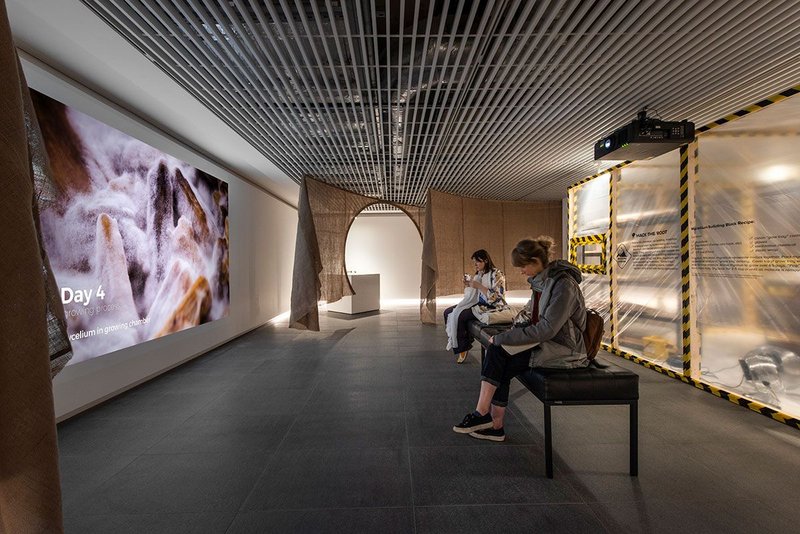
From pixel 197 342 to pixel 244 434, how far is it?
109 inches

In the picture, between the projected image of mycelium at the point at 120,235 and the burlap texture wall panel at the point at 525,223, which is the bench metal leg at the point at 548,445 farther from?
the burlap texture wall panel at the point at 525,223

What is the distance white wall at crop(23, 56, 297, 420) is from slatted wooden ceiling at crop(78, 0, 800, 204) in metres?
0.79

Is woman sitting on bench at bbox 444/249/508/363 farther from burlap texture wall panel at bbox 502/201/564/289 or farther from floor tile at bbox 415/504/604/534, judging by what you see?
burlap texture wall panel at bbox 502/201/564/289

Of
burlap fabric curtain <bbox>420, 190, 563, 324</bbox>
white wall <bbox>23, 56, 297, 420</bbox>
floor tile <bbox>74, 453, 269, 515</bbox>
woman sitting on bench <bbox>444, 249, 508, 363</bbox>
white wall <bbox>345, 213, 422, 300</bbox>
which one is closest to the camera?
floor tile <bbox>74, 453, 269, 515</bbox>

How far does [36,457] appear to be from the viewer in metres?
0.52

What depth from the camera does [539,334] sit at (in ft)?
7.79

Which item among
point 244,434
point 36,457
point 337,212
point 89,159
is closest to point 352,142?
point 337,212

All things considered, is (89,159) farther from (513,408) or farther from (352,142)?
(513,408)

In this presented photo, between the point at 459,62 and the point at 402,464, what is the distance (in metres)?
3.25

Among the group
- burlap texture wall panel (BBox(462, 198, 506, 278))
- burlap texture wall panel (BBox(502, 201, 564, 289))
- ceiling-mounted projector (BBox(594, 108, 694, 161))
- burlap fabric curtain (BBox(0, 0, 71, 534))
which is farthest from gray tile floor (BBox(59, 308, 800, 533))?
burlap texture wall panel (BBox(502, 201, 564, 289))

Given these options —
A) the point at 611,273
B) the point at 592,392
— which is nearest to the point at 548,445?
the point at 592,392

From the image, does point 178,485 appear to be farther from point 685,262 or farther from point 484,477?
point 685,262

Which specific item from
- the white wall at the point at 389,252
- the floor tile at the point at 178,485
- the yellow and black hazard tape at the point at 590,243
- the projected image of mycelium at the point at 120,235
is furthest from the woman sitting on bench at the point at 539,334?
the white wall at the point at 389,252

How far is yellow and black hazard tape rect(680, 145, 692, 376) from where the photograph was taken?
3953mm
